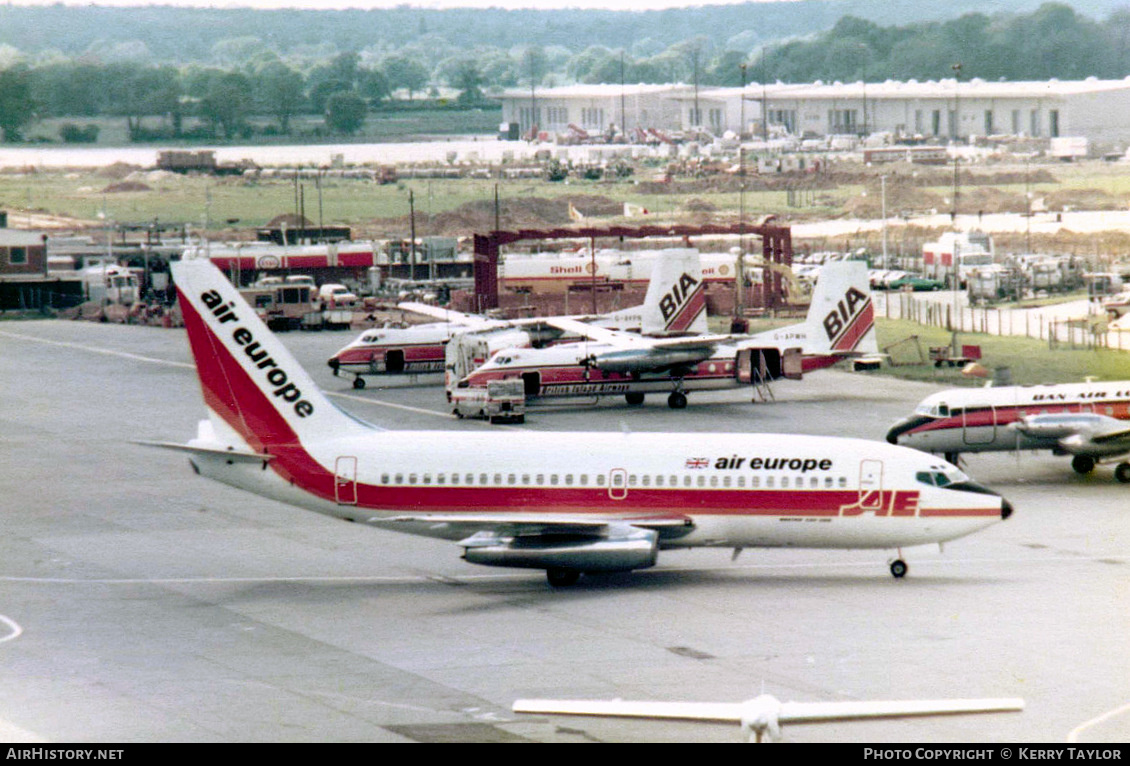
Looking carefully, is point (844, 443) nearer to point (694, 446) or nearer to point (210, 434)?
point (694, 446)

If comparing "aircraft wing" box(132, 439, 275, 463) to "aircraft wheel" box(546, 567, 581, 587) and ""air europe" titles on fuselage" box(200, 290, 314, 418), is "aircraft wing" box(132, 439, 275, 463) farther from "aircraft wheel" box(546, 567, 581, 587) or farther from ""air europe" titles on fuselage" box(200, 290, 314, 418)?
"aircraft wheel" box(546, 567, 581, 587)

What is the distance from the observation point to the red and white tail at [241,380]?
47.5 metres

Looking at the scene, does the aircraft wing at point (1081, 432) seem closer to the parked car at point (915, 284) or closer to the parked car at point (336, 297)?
the parked car at point (915, 284)

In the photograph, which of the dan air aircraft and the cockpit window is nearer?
the dan air aircraft

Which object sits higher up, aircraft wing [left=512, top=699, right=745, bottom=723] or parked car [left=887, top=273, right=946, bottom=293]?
aircraft wing [left=512, top=699, right=745, bottom=723]

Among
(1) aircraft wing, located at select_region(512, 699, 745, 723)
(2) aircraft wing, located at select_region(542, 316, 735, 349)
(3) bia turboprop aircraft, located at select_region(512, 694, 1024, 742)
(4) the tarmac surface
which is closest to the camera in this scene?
(3) bia turboprop aircraft, located at select_region(512, 694, 1024, 742)

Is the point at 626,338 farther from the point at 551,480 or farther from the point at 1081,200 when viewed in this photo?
the point at 1081,200

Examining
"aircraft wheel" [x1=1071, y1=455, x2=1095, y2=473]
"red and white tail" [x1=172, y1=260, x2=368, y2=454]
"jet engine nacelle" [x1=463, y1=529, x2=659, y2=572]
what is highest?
"red and white tail" [x1=172, y1=260, x2=368, y2=454]

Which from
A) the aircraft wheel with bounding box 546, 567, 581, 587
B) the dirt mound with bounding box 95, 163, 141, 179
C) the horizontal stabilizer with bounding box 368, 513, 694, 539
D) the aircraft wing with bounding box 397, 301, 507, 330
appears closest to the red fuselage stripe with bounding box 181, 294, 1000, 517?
the horizontal stabilizer with bounding box 368, 513, 694, 539

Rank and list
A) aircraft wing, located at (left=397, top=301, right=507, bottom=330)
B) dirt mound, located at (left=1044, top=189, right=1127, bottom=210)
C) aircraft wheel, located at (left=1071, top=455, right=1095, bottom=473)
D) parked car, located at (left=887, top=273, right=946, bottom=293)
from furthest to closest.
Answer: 1. dirt mound, located at (left=1044, top=189, right=1127, bottom=210)
2. parked car, located at (left=887, top=273, right=946, bottom=293)
3. aircraft wing, located at (left=397, top=301, right=507, bottom=330)
4. aircraft wheel, located at (left=1071, top=455, right=1095, bottom=473)

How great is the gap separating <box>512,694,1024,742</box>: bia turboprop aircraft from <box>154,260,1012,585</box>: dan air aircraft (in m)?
19.3

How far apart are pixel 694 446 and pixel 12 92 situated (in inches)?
4957

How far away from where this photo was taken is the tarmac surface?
33.8 metres
